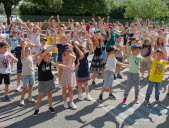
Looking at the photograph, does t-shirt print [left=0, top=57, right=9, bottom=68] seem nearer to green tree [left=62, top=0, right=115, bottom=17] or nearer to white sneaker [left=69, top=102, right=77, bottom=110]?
white sneaker [left=69, top=102, right=77, bottom=110]

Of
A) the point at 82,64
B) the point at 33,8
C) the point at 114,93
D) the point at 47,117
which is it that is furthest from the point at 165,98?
the point at 33,8

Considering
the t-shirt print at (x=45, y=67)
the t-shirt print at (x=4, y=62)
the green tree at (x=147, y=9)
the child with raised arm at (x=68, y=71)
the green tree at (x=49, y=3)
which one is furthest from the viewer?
the green tree at (x=147, y=9)

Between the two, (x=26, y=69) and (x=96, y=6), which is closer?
(x=26, y=69)

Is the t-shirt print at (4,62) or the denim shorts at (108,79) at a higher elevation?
the t-shirt print at (4,62)

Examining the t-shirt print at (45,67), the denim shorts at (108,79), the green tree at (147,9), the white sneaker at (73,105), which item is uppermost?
the green tree at (147,9)

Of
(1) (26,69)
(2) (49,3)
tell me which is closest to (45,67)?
(1) (26,69)

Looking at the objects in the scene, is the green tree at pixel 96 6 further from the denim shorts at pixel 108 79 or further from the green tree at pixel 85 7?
the denim shorts at pixel 108 79

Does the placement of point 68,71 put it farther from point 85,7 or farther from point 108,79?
point 85,7

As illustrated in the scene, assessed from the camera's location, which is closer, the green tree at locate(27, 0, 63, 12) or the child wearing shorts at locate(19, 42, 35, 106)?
the child wearing shorts at locate(19, 42, 35, 106)

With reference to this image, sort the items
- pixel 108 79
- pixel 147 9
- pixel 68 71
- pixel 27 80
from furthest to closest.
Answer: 1. pixel 147 9
2. pixel 108 79
3. pixel 27 80
4. pixel 68 71

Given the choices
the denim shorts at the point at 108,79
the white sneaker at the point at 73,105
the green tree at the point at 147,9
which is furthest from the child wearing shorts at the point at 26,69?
the green tree at the point at 147,9

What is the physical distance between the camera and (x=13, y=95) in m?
6.16

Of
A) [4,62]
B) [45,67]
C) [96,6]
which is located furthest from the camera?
[96,6]

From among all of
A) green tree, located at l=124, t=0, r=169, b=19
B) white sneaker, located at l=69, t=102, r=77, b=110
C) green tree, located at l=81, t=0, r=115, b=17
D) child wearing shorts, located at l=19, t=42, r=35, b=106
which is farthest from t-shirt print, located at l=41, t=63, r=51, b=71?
green tree, located at l=81, t=0, r=115, b=17
